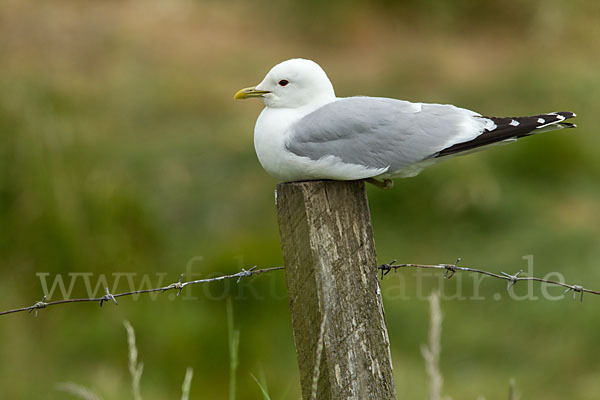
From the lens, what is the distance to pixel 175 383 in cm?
417

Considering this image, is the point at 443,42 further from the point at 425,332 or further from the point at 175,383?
the point at 175,383

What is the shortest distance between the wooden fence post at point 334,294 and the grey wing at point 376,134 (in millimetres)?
257

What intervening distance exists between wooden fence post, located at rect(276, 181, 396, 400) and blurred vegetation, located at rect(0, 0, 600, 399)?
1646 millimetres

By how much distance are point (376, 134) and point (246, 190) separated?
3.63 meters

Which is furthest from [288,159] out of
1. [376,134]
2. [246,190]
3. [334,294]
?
[246,190]

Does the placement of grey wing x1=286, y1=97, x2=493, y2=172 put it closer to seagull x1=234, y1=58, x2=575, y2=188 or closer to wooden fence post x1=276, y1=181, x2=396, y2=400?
seagull x1=234, y1=58, x2=575, y2=188

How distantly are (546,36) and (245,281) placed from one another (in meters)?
4.75

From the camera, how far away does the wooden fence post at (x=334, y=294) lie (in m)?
1.96

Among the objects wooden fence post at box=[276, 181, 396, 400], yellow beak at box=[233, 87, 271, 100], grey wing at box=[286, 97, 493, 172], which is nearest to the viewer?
wooden fence post at box=[276, 181, 396, 400]

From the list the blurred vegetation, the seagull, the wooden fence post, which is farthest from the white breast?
the blurred vegetation

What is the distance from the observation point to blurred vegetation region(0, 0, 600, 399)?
4.38 m

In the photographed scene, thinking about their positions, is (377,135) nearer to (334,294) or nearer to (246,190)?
(334,294)

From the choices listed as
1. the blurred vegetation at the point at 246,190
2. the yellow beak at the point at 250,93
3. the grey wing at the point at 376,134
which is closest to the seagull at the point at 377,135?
the grey wing at the point at 376,134

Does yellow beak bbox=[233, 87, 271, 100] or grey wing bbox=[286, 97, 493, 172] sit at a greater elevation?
yellow beak bbox=[233, 87, 271, 100]
